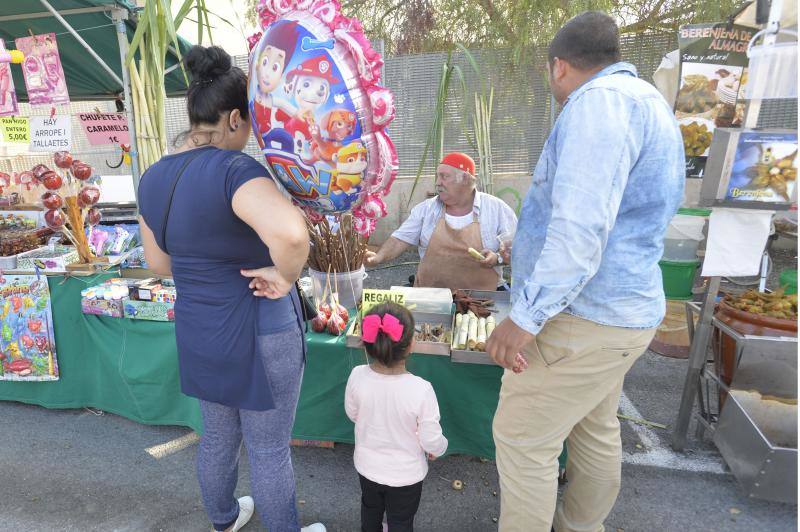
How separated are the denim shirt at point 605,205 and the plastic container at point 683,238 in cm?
301

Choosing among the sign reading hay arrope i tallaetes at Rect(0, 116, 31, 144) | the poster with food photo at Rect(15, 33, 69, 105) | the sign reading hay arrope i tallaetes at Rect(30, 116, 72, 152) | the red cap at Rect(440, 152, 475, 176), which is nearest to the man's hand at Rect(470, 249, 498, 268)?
the red cap at Rect(440, 152, 475, 176)

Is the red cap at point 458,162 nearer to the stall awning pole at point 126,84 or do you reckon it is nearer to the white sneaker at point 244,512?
the stall awning pole at point 126,84

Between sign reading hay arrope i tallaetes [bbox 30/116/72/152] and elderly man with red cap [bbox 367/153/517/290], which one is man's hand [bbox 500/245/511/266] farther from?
sign reading hay arrope i tallaetes [bbox 30/116/72/152]

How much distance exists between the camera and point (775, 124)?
→ 5.87m

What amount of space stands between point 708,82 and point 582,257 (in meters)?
1.62

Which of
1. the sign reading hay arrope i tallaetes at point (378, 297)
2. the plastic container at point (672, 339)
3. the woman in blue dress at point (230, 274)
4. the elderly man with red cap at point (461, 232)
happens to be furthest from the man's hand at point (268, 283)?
the plastic container at point (672, 339)

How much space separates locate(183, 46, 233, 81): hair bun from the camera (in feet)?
4.04

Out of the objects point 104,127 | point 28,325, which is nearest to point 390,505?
point 28,325

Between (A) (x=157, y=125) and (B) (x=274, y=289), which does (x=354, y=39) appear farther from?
(A) (x=157, y=125)

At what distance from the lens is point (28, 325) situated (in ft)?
8.37

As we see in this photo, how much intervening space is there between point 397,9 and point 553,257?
691cm

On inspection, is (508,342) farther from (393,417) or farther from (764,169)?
(764,169)

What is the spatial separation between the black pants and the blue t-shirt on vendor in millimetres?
528

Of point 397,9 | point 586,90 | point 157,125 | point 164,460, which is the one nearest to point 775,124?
point 397,9
